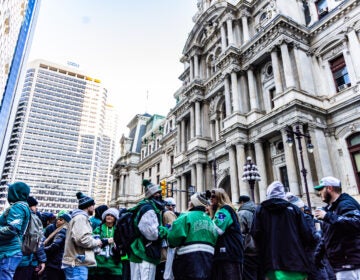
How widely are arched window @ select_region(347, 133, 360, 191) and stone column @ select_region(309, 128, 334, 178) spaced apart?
131 centimetres

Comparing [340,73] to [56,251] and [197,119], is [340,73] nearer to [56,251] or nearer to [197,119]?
[197,119]

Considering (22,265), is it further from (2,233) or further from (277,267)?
(277,267)

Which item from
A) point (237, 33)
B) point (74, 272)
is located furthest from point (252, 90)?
point (74, 272)

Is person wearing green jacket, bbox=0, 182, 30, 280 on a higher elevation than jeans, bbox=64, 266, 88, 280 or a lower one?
higher

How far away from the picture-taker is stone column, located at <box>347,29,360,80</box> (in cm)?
1902

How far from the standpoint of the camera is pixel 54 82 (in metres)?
135

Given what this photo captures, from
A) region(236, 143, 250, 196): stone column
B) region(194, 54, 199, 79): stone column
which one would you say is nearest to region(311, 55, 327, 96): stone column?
region(236, 143, 250, 196): stone column

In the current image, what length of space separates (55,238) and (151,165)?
4259 cm

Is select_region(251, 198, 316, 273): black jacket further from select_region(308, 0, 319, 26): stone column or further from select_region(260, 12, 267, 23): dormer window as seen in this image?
select_region(260, 12, 267, 23): dormer window

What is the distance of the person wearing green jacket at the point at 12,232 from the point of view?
4.48 m

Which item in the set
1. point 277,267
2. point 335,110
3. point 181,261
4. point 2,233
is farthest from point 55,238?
point 335,110

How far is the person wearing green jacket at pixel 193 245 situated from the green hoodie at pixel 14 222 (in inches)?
95.7

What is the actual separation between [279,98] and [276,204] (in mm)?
17196

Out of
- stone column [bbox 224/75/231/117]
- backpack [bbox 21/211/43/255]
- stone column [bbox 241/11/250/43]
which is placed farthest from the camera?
stone column [bbox 241/11/250/43]
